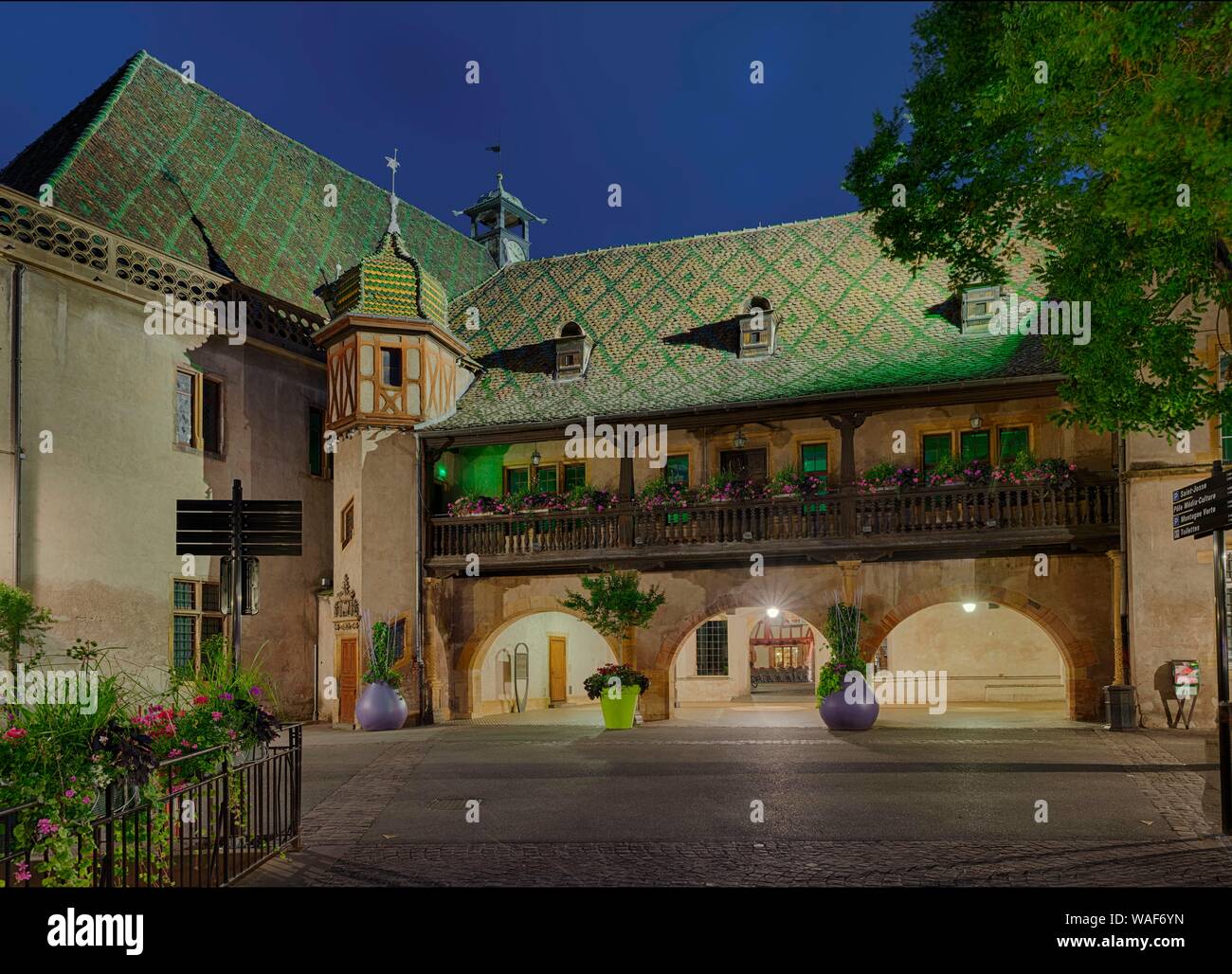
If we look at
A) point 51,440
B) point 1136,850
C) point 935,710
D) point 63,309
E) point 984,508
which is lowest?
point 935,710

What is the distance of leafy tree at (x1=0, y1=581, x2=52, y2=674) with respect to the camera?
1659 cm

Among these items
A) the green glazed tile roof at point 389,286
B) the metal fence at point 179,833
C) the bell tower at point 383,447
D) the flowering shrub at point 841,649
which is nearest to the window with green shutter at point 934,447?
the flowering shrub at point 841,649

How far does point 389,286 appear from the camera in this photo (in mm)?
23047

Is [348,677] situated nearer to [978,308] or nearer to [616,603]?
[616,603]

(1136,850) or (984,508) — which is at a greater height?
(984,508)

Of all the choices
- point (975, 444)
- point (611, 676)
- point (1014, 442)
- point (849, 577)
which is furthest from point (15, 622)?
point (1014, 442)

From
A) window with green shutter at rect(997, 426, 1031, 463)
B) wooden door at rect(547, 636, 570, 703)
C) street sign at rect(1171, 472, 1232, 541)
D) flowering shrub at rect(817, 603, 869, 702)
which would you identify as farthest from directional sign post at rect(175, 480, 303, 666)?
wooden door at rect(547, 636, 570, 703)

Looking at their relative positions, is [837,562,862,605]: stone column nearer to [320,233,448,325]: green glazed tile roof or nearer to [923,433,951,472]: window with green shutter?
[923,433,951,472]: window with green shutter

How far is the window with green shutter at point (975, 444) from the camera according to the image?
2147 centimetres
